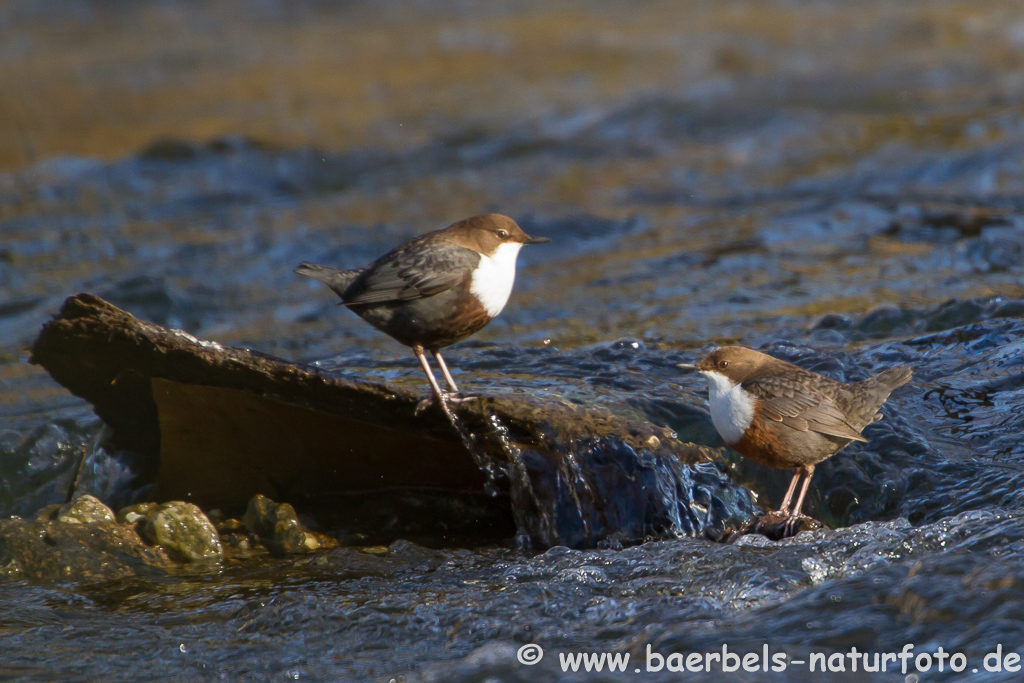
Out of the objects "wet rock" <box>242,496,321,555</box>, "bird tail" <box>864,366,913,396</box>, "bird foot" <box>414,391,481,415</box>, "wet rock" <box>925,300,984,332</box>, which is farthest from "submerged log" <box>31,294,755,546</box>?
"wet rock" <box>925,300,984,332</box>

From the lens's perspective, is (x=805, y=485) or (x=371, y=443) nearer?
(x=805, y=485)

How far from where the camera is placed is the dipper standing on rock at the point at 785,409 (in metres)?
3.87

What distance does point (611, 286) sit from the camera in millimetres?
7574

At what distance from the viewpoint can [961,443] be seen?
439cm

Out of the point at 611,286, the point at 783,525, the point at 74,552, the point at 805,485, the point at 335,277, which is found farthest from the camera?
the point at 611,286

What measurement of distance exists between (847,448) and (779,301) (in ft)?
8.09

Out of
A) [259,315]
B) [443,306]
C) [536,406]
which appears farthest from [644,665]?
[259,315]

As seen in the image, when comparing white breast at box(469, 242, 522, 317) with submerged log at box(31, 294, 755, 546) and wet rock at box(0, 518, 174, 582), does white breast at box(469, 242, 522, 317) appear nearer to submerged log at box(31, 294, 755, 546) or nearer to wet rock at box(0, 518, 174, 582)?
submerged log at box(31, 294, 755, 546)

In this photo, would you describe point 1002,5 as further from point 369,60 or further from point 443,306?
point 443,306

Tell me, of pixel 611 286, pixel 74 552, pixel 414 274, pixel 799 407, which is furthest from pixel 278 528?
pixel 611 286

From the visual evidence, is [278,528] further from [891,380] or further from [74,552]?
[891,380]

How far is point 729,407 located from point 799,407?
250mm

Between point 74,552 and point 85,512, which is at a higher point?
point 85,512

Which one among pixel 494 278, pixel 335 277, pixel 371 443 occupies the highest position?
pixel 335 277
